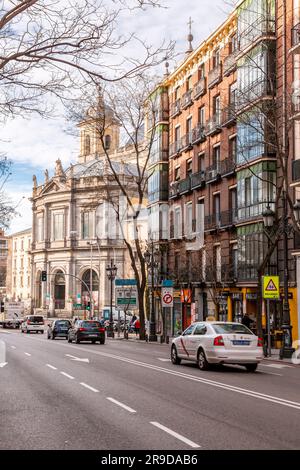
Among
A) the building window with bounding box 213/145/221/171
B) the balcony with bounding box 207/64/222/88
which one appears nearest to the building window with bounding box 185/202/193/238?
the building window with bounding box 213/145/221/171

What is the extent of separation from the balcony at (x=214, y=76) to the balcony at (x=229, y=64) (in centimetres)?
Answer: 85

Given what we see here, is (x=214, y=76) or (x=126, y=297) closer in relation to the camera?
(x=214, y=76)

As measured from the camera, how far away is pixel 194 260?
4512 centimetres

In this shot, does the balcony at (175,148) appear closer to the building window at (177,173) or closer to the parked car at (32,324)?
Answer: the building window at (177,173)

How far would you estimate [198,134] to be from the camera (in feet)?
151

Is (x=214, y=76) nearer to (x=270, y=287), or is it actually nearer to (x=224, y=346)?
(x=270, y=287)

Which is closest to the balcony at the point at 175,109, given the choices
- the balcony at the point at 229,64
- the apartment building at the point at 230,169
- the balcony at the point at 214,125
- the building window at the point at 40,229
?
the apartment building at the point at 230,169

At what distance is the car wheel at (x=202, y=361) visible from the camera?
19.9 metres

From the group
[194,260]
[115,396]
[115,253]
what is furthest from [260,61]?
[115,253]

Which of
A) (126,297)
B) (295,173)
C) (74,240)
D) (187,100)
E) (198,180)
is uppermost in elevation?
(187,100)

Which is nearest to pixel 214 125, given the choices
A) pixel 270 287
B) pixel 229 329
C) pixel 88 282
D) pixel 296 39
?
pixel 296 39

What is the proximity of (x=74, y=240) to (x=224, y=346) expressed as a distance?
86465mm

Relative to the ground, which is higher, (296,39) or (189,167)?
(296,39)

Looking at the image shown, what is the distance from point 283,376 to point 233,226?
71.0 feet
